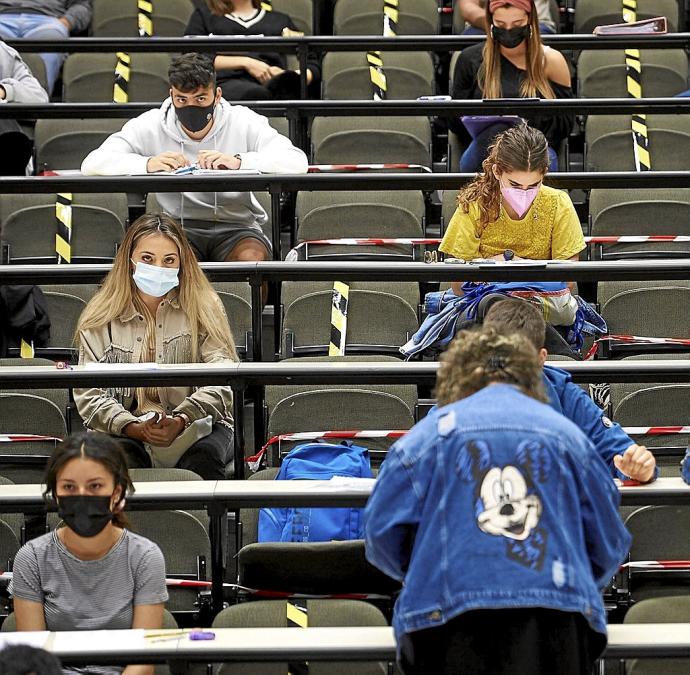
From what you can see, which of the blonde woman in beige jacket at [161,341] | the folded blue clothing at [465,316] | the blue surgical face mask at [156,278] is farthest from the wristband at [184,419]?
the folded blue clothing at [465,316]

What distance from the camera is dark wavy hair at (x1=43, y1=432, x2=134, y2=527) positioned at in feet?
10.5

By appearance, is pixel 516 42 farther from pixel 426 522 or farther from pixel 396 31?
pixel 426 522

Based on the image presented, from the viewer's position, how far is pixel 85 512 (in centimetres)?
318

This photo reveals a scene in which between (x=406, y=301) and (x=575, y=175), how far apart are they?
0.77 metres

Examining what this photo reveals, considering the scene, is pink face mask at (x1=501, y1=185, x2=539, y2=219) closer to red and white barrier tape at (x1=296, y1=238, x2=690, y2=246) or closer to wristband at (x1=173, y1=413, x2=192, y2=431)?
red and white barrier tape at (x1=296, y1=238, x2=690, y2=246)

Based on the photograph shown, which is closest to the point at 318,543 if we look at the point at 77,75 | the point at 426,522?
the point at 426,522

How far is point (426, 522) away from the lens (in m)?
2.53

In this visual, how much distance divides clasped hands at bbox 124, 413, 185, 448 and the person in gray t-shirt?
0.85 metres

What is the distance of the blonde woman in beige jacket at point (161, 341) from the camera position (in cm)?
420

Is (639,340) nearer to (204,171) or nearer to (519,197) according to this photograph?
(519,197)

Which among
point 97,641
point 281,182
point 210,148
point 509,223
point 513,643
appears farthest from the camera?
point 210,148

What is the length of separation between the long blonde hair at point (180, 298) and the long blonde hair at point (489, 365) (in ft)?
5.59

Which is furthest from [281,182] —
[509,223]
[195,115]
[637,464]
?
[637,464]

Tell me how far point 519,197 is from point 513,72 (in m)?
1.61
